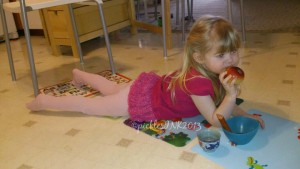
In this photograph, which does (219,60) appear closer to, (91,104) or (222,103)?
(222,103)

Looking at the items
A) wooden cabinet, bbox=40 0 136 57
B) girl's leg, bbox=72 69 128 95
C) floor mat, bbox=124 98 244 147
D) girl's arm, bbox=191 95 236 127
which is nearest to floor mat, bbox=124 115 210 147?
floor mat, bbox=124 98 244 147

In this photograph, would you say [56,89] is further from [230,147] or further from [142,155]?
[230,147]

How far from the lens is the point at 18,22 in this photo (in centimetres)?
315

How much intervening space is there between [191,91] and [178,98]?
10 centimetres

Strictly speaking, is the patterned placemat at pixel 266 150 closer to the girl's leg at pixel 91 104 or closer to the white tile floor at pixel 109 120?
the white tile floor at pixel 109 120

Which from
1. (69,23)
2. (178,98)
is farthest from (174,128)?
(69,23)

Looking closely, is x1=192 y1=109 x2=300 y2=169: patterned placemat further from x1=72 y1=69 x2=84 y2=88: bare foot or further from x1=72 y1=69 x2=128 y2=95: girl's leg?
x1=72 y1=69 x2=84 y2=88: bare foot

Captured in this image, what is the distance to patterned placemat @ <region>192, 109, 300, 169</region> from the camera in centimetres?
86

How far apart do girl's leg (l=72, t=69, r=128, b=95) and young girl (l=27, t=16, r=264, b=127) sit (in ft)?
0.09

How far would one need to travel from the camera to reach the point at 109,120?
1.21 m

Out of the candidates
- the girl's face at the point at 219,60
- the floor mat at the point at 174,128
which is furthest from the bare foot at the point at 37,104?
the girl's face at the point at 219,60

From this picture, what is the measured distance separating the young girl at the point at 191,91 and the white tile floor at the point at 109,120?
7 cm

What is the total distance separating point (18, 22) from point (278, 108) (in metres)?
2.93

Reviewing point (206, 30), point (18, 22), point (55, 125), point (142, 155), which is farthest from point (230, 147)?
point (18, 22)
